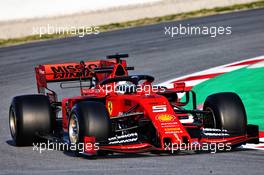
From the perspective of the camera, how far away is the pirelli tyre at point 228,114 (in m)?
10.9

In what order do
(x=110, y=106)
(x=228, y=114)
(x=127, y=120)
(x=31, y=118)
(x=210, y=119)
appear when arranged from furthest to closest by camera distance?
(x=31, y=118) → (x=110, y=106) → (x=127, y=120) → (x=210, y=119) → (x=228, y=114)

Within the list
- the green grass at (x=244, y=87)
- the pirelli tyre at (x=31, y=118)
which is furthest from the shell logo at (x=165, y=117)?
the green grass at (x=244, y=87)

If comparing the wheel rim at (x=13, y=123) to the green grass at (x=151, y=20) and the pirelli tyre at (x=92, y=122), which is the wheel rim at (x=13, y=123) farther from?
the green grass at (x=151, y=20)

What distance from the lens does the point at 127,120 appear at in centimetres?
1144

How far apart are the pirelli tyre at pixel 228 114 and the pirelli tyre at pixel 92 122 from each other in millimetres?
1511

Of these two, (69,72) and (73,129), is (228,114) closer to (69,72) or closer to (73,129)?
(73,129)

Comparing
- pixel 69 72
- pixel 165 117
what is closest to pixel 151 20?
pixel 69 72

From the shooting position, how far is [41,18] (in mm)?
24812

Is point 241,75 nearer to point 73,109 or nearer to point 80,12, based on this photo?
point 73,109

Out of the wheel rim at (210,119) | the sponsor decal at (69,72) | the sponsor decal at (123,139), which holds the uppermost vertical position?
the sponsor decal at (69,72)

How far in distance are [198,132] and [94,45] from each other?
470 inches

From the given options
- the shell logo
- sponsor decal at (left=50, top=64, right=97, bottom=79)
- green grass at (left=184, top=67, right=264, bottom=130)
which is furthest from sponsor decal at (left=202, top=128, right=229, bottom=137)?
sponsor decal at (left=50, top=64, right=97, bottom=79)

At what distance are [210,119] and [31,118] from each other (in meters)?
2.57

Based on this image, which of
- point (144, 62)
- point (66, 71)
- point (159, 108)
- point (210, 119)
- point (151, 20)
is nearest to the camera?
point (159, 108)
